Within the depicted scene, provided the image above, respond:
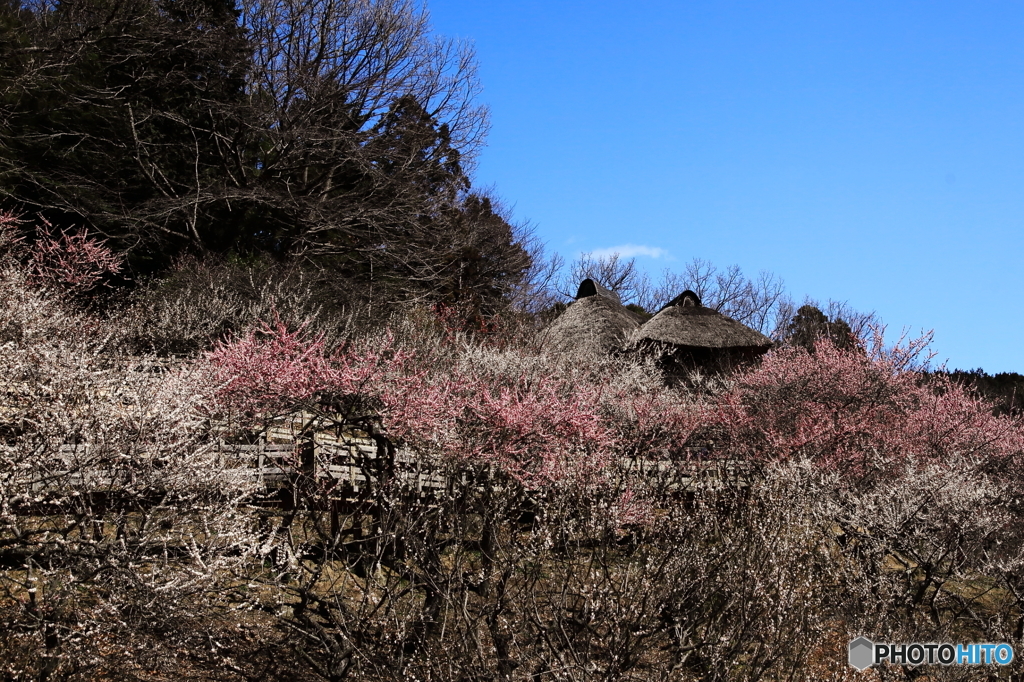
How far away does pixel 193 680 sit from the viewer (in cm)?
591

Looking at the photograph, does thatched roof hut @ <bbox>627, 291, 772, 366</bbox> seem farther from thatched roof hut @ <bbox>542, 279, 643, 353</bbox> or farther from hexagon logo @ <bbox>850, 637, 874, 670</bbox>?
hexagon logo @ <bbox>850, 637, 874, 670</bbox>

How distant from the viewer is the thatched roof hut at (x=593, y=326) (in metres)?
Result: 21.9

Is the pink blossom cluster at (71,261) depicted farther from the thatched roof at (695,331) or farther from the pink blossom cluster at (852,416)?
the thatched roof at (695,331)

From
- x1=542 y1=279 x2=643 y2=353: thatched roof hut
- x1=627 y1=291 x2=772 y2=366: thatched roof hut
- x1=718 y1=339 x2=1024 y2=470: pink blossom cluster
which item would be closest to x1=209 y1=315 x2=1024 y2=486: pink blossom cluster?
x1=718 y1=339 x2=1024 y2=470: pink blossom cluster

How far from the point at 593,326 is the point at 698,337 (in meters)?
3.05

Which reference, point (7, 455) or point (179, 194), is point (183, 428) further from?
point (179, 194)

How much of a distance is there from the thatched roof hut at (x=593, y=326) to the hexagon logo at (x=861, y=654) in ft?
47.7

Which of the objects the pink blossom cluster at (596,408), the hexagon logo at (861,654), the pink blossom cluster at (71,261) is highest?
the pink blossom cluster at (71,261)

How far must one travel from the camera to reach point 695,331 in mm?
23531

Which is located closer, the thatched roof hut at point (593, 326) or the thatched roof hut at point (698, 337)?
the thatched roof hut at point (593, 326)

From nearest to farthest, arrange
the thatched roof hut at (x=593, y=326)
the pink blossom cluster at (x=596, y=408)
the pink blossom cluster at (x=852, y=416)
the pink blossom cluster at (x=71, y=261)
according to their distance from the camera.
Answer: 1. the pink blossom cluster at (x=596, y=408)
2. the pink blossom cluster at (x=852, y=416)
3. the pink blossom cluster at (x=71, y=261)
4. the thatched roof hut at (x=593, y=326)

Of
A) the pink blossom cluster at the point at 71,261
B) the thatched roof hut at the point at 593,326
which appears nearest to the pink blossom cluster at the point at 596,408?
the thatched roof hut at the point at 593,326

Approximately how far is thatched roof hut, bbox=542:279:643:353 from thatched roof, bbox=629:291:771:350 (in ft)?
1.83

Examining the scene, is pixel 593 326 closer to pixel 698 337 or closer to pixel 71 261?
pixel 698 337
